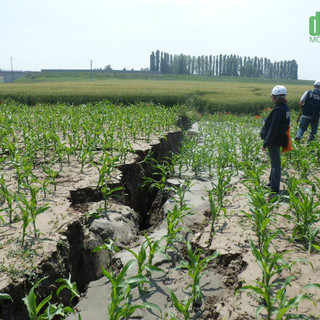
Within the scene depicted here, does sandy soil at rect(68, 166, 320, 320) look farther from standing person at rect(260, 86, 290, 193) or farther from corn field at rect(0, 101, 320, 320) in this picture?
standing person at rect(260, 86, 290, 193)

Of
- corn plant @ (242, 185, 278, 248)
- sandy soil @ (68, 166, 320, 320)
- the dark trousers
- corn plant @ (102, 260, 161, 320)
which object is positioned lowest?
sandy soil @ (68, 166, 320, 320)

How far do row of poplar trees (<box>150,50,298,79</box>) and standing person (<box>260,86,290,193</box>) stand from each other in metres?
96.9

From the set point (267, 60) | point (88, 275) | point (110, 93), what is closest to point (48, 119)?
point (88, 275)

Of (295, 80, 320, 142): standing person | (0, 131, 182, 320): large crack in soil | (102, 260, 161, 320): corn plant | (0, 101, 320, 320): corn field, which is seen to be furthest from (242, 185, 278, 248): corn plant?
(295, 80, 320, 142): standing person

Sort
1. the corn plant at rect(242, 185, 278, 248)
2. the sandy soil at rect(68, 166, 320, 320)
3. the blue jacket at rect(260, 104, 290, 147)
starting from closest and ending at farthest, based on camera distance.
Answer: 1. the sandy soil at rect(68, 166, 320, 320)
2. the corn plant at rect(242, 185, 278, 248)
3. the blue jacket at rect(260, 104, 290, 147)

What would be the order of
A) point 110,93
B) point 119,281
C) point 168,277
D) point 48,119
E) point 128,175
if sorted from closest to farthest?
point 119,281 < point 168,277 < point 128,175 < point 48,119 < point 110,93

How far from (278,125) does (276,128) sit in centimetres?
6

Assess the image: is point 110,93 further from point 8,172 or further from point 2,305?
point 2,305

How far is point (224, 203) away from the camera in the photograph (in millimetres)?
4840

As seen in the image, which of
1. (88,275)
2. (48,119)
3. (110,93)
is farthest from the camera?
(110,93)

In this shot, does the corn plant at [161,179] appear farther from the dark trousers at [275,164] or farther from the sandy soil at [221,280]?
the dark trousers at [275,164]

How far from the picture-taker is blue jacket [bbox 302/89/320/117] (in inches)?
326

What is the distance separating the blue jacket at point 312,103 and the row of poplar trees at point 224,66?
93374 millimetres

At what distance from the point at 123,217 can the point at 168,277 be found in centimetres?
134
